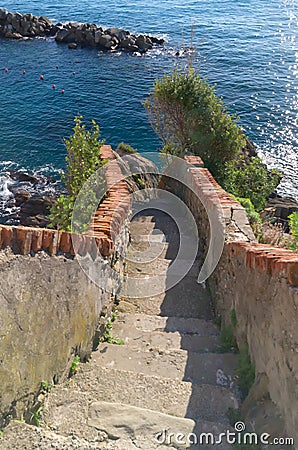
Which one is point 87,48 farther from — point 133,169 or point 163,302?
point 163,302

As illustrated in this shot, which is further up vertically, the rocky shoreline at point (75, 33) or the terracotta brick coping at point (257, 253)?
the rocky shoreline at point (75, 33)

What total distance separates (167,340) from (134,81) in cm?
2892

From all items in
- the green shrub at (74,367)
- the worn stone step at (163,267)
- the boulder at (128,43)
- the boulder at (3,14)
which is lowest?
the worn stone step at (163,267)

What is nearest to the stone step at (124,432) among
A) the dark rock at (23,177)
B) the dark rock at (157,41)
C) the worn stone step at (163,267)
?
the worn stone step at (163,267)

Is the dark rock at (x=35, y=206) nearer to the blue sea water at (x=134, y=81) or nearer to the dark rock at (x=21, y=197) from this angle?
the dark rock at (x=21, y=197)

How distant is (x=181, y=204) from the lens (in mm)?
10555

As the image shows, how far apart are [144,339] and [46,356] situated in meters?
2.04

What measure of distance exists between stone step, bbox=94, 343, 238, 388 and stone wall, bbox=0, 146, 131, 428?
0.33 meters

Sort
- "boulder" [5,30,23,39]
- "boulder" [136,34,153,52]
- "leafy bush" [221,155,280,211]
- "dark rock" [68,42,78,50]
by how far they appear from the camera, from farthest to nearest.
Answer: "boulder" [5,30,23,39], "dark rock" [68,42,78,50], "boulder" [136,34,153,52], "leafy bush" [221,155,280,211]

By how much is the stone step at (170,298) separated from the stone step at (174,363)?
5.33ft

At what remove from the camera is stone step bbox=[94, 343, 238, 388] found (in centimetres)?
466

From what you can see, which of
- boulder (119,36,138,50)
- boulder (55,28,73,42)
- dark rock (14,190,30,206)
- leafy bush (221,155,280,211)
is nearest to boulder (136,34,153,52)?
boulder (119,36,138,50)

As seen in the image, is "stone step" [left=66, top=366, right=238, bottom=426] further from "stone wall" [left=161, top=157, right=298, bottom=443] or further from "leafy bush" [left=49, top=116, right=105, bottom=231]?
"leafy bush" [left=49, top=116, right=105, bottom=231]

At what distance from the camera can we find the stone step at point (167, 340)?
17.7ft
